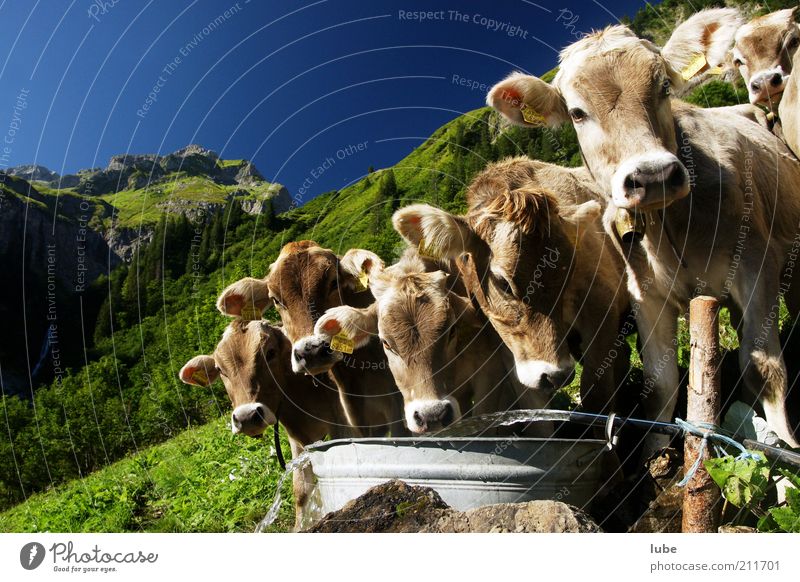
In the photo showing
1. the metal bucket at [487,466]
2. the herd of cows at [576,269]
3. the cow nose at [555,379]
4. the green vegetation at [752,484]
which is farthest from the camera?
the cow nose at [555,379]

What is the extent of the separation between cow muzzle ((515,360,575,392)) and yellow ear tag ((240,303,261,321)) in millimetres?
3532

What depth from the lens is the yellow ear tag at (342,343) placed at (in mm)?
6188

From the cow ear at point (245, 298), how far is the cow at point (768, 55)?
16.7 ft

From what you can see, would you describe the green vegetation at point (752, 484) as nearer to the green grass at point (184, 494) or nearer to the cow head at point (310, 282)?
the cow head at point (310, 282)

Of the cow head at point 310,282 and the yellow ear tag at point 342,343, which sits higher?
the cow head at point 310,282

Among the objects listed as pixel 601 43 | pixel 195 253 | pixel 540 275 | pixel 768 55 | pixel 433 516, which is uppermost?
pixel 601 43

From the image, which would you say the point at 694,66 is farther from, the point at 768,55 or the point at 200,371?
the point at 200,371

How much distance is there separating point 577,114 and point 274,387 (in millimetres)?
4259

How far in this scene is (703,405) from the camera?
365cm

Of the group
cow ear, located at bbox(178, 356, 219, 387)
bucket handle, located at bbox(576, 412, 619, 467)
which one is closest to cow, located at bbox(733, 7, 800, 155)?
bucket handle, located at bbox(576, 412, 619, 467)

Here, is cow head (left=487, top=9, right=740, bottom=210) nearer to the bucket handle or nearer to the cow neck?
the cow neck

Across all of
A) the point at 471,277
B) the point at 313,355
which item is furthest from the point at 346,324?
the point at 471,277

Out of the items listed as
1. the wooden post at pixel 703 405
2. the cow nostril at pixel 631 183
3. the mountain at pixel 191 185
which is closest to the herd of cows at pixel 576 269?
the cow nostril at pixel 631 183
